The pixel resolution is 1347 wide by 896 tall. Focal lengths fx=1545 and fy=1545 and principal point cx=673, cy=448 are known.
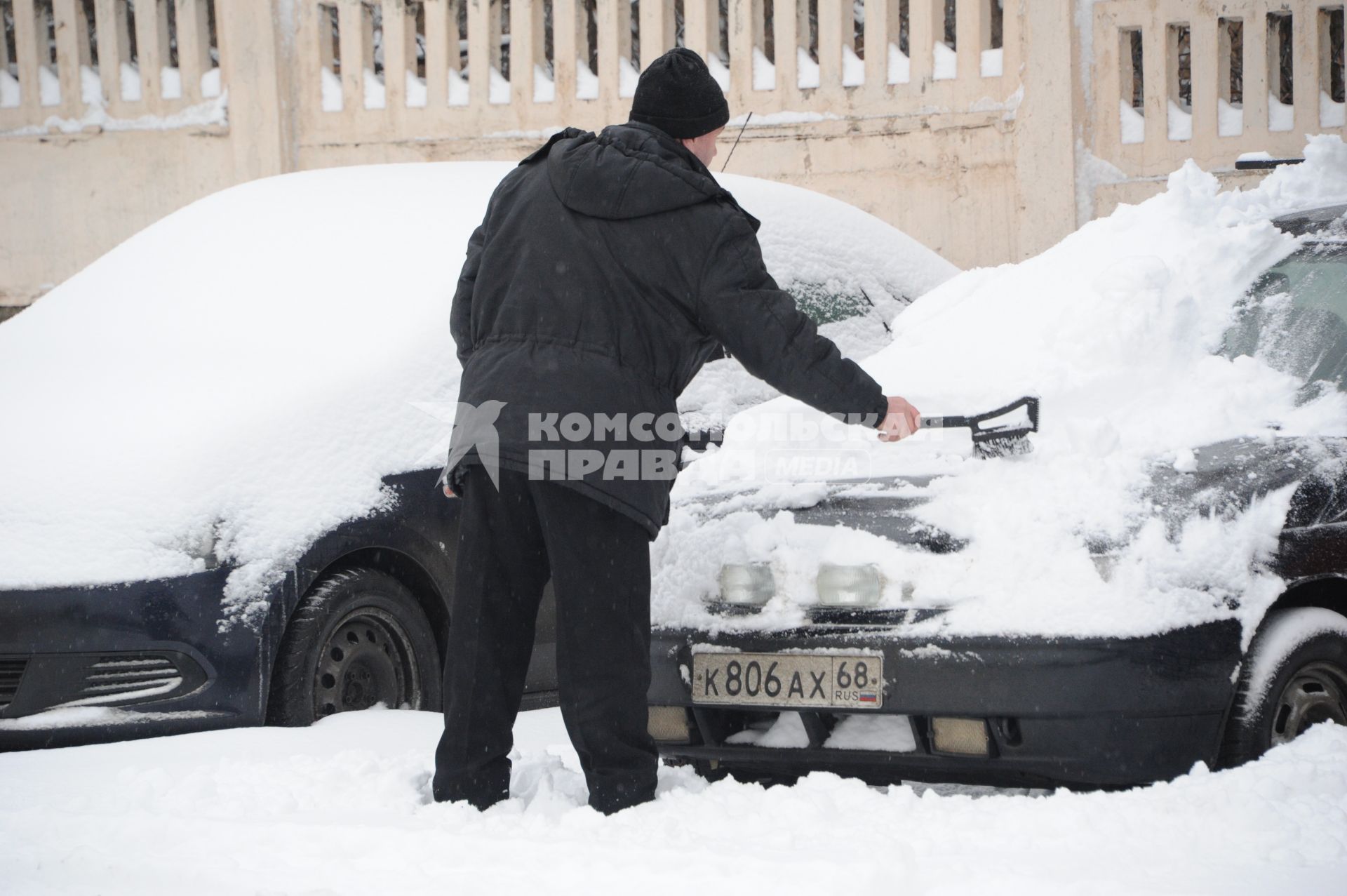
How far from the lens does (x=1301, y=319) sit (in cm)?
381

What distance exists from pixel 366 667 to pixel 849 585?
1549 millimetres

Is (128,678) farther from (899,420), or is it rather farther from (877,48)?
(877,48)

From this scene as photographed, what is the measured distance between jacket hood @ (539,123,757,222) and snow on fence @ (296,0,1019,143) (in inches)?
251

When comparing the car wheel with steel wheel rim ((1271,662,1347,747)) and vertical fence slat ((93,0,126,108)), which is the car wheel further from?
vertical fence slat ((93,0,126,108))

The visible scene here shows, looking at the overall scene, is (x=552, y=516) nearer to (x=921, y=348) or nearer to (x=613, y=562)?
(x=613, y=562)

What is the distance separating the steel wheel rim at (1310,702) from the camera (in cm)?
322

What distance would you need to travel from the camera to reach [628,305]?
319cm

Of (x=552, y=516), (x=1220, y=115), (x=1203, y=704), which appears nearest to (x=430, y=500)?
Result: (x=552, y=516)

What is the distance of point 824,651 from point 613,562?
493 mm

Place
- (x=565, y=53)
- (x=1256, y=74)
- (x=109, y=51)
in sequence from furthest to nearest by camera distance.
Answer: (x=109, y=51)
(x=565, y=53)
(x=1256, y=74)

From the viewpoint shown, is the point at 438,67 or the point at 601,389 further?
the point at 438,67

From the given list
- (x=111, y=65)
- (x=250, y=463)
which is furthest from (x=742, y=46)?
(x=250, y=463)

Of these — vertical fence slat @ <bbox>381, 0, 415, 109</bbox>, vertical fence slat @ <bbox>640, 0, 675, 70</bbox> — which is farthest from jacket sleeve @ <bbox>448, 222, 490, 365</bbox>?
vertical fence slat @ <bbox>381, 0, 415, 109</bbox>

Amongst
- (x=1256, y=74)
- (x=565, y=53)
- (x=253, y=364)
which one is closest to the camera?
(x=253, y=364)
